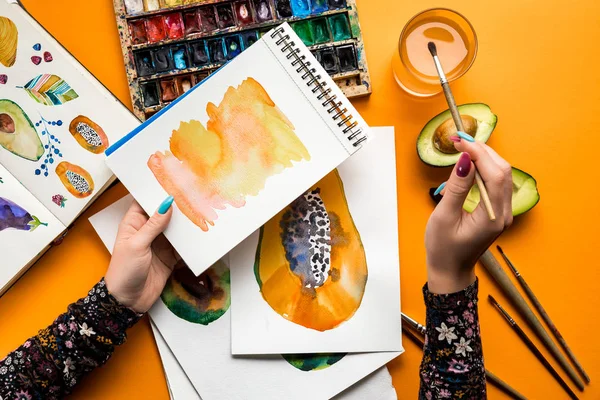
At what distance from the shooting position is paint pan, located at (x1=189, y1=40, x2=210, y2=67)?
40.7 inches

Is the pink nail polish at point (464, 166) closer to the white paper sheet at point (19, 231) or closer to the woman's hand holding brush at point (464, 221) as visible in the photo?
the woman's hand holding brush at point (464, 221)

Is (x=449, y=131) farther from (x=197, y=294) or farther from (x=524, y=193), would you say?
(x=197, y=294)

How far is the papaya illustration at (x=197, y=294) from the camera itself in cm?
104

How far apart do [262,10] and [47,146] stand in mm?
484

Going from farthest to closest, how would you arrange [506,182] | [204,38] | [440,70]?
[204,38], [440,70], [506,182]

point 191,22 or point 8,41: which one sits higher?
point 8,41

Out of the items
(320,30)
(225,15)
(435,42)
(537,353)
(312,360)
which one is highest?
(225,15)

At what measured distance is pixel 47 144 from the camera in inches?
40.0

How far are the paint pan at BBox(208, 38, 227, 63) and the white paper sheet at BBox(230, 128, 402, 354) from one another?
0.31 m

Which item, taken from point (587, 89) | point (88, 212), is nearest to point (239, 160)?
point (88, 212)

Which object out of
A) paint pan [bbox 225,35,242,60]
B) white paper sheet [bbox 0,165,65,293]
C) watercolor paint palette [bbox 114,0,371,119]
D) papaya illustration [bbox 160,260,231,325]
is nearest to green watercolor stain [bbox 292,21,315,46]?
watercolor paint palette [bbox 114,0,371,119]

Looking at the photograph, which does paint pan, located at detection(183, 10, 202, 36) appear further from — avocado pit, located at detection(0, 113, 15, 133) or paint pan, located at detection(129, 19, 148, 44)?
avocado pit, located at detection(0, 113, 15, 133)

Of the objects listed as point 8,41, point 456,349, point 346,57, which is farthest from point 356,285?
point 8,41

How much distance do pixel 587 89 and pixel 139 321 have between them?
1009 millimetres
